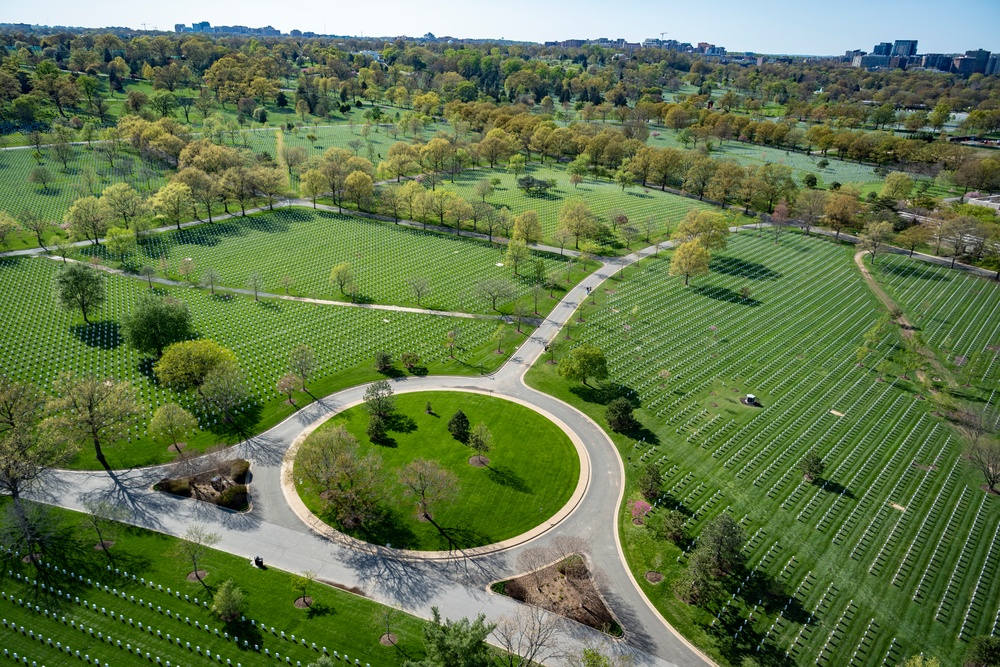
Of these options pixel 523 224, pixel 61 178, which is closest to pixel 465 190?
pixel 523 224

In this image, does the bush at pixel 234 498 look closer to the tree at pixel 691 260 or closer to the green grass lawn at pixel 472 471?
the green grass lawn at pixel 472 471

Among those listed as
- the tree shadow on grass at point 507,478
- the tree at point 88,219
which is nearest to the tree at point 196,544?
the tree shadow on grass at point 507,478

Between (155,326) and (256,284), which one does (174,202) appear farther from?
(155,326)

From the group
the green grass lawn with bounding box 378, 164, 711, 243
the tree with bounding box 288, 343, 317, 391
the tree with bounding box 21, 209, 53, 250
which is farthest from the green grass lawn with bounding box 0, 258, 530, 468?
the green grass lawn with bounding box 378, 164, 711, 243

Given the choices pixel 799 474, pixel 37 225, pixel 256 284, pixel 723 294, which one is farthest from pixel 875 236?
pixel 37 225

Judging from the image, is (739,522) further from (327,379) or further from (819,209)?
(819,209)
